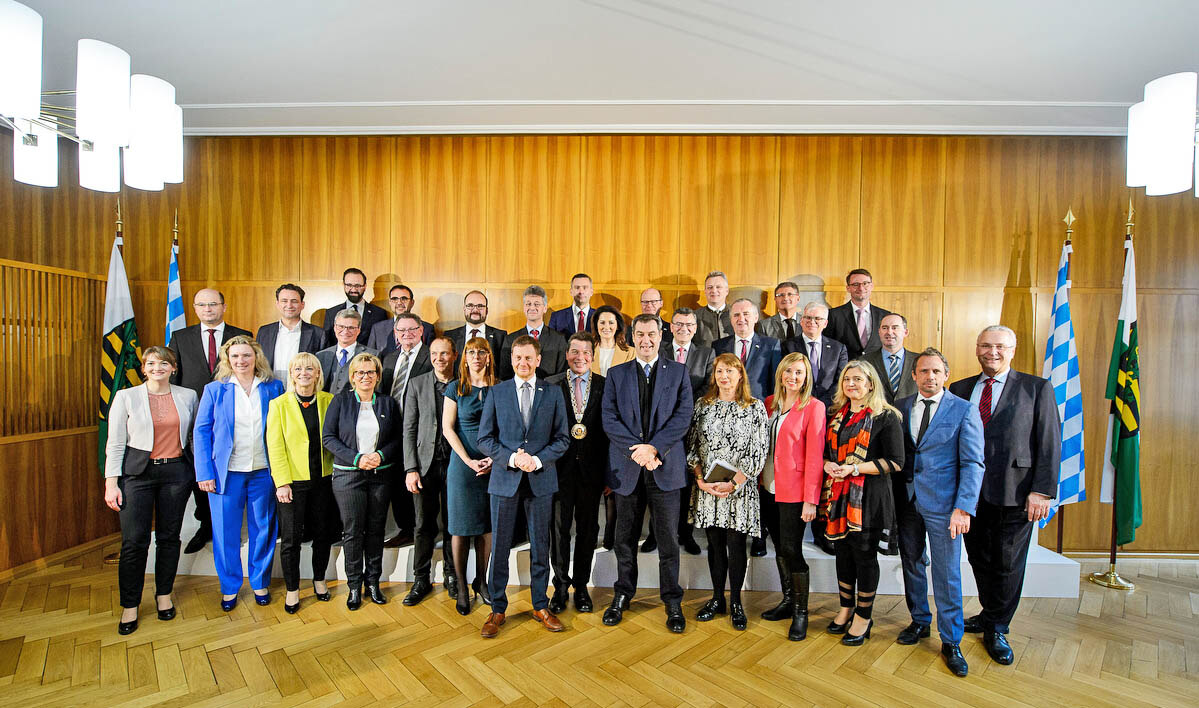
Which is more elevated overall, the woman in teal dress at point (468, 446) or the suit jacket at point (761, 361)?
the suit jacket at point (761, 361)

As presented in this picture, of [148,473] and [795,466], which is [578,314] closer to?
[795,466]

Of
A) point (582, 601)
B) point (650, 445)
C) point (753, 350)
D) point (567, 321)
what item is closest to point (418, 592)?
point (582, 601)

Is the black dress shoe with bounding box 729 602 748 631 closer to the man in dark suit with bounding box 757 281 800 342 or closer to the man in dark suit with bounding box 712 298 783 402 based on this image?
the man in dark suit with bounding box 712 298 783 402

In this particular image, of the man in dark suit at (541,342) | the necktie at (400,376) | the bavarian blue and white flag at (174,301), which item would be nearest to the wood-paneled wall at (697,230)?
the bavarian blue and white flag at (174,301)

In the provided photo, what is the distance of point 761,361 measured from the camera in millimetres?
3912

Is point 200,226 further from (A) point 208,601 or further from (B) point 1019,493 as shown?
(B) point 1019,493

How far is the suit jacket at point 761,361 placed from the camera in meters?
3.87

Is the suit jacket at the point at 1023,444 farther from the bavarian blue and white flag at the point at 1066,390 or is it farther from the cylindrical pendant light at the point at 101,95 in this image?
the cylindrical pendant light at the point at 101,95

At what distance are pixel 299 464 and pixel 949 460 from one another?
3.61 metres

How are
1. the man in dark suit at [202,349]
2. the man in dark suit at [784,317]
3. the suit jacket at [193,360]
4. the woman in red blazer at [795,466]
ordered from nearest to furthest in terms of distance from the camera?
1. the woman in red blazer at [795,466]
2. the man in dark suit at [202,349]
3. the suit jacket at [193,360]
4. the man in dark suit at [784,317]

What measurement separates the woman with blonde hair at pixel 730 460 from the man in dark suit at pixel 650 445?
112 millimetres

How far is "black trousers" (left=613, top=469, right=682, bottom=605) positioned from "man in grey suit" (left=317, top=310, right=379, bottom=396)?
6.54 feet

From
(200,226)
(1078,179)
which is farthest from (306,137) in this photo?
(1078,179)

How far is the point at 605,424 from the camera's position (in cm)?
329
